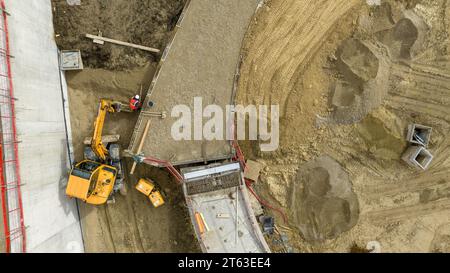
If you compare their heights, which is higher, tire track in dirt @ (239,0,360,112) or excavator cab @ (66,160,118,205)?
tire track in dirt @ (239,0,360,112)

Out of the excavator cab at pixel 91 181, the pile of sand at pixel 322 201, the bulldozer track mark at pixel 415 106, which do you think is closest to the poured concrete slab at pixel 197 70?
the excavator cab at pixel 91 181

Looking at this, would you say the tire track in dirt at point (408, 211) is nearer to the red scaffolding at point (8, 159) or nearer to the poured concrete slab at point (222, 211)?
the poured concrete slab at point (222, 211)

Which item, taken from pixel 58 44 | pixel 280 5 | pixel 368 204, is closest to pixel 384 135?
pixel 368 204

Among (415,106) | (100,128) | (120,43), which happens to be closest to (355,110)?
(415,106)

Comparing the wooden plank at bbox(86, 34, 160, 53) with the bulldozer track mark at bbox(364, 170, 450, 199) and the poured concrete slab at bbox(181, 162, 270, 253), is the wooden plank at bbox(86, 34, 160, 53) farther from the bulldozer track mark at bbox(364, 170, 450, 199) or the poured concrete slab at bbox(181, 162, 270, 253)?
the bulldozer track mark at bbox(364, 170, 450, 199)

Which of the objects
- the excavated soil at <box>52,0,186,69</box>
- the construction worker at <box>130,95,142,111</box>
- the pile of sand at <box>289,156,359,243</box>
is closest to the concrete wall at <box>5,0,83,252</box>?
the excavated soil at <box>52,0,186,69</box>

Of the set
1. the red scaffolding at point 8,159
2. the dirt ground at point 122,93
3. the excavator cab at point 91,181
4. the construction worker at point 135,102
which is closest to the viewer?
the red scaffolding at point 8,159
